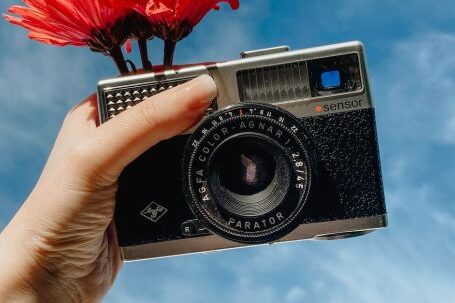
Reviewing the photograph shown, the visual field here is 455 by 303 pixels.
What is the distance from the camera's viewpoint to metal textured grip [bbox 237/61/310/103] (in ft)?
5.05

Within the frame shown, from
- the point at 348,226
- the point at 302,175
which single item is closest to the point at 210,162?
the point at 302,175

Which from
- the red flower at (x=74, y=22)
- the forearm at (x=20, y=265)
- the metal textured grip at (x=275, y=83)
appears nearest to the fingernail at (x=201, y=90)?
the metal textured grip at (x=275, y=83)

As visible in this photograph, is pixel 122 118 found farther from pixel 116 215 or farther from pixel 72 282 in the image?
pixel 72 282

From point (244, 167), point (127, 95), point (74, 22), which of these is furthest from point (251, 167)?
point (74, 22)

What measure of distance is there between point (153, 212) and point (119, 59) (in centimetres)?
35

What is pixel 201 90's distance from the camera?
4.67 feet

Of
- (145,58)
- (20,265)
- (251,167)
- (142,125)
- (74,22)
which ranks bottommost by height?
(20,265)

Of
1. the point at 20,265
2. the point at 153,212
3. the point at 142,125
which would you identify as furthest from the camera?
the point at 153,212

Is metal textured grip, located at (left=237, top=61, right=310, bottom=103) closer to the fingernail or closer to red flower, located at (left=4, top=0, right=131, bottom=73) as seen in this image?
the fingernail

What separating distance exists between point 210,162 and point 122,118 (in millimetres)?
229

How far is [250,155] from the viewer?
1516 millimetres

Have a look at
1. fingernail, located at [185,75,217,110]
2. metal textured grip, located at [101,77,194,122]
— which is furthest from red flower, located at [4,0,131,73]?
fingernail, located at [185,75,217,110]

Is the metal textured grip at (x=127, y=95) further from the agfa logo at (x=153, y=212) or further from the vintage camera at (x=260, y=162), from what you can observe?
the agfa logo at (x=153, y=212)

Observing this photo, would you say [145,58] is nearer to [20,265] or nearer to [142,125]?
[142,125]
